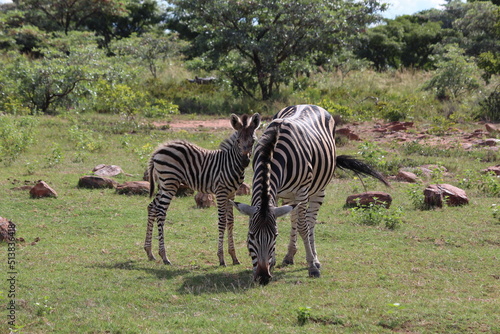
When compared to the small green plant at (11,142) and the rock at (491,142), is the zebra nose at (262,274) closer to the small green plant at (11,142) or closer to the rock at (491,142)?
the small green plant at (11,142)

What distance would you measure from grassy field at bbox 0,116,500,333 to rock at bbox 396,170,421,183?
32cm

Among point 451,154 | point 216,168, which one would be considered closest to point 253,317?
point 216,168

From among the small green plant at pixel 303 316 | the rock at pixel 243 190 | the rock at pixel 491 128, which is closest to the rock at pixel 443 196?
the rock at pixel 243 190

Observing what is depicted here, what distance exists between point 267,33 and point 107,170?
1263 centimetres

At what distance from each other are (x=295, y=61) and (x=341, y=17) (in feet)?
8.63

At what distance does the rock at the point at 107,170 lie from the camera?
1348 cm

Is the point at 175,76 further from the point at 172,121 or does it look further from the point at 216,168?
the point at 216,168

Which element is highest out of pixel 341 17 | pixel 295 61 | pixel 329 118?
pixel 341 17

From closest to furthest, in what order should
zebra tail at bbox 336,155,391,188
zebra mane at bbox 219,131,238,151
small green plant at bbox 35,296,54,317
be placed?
1. small green plant at bbox 35,296,54,317
2. zebra mane at bbox 219,131,238,151
3. zebra tail at bbox 336,155,391,188

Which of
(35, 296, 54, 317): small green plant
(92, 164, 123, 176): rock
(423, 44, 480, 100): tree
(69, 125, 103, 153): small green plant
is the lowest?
(35, 296, 54, 317): small green plant

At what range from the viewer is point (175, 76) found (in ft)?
95.9

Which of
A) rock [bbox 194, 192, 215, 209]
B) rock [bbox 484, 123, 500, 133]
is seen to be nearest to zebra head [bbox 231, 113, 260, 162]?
rock [bbox 194, 192, 215, 209]

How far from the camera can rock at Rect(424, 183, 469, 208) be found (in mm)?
11625

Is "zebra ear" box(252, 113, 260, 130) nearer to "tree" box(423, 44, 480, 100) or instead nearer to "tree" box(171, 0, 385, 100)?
"tree" box(171, 0, 385, 100)
